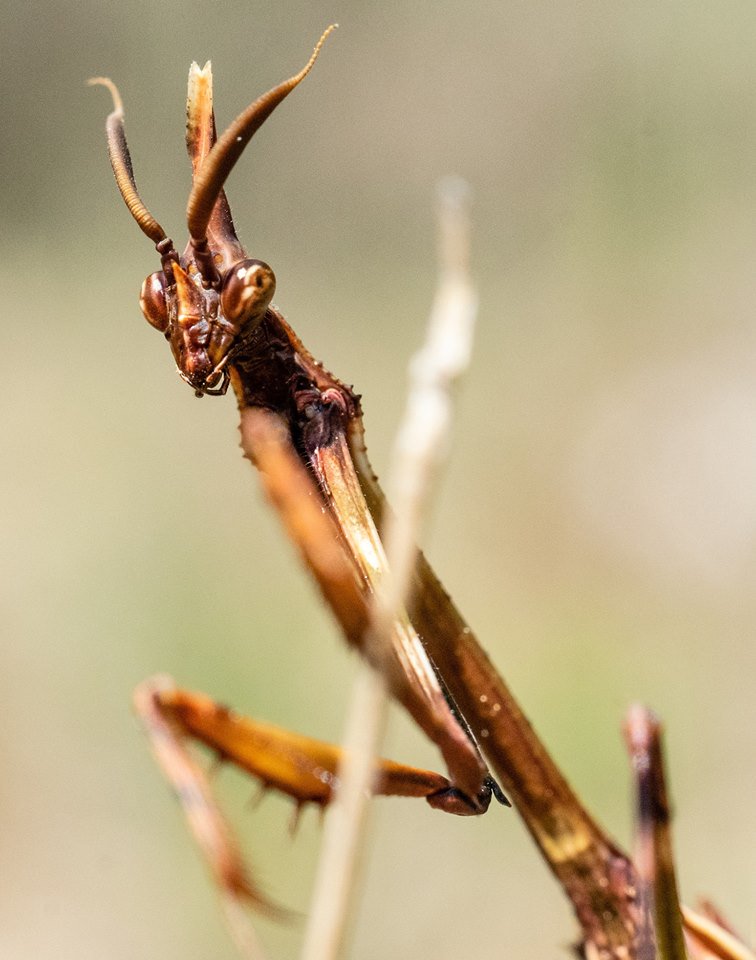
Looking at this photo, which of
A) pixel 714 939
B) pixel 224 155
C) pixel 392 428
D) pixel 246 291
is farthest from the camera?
pixel 392 428

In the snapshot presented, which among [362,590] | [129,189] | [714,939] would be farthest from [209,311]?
[714,939]

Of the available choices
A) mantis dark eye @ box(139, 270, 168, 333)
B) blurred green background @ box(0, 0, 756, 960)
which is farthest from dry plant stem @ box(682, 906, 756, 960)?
blurred green background @ box(0, 0, 756, 960)

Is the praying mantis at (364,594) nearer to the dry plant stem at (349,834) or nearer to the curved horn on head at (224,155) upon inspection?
the curved horn on head at (224,155)

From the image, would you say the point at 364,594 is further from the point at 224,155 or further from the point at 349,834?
the point at 349,834

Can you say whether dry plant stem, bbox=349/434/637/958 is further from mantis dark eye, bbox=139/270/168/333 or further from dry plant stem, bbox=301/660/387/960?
dry plant stem, bbox=301/660/387/960

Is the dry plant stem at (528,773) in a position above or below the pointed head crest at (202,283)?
below

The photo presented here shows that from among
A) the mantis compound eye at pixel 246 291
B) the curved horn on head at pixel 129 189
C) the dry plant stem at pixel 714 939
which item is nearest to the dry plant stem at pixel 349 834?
the mantis compound eye at pixel 246 291
